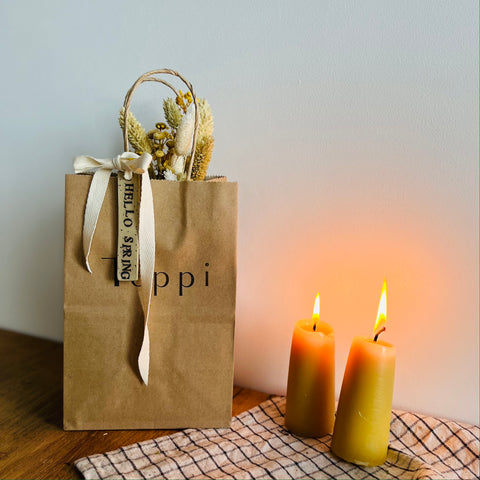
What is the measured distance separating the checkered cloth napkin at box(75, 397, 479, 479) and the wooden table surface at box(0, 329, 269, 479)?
0.04 meters

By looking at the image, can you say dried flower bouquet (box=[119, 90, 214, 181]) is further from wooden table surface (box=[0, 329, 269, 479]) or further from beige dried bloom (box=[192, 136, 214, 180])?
wooden table surface (box=[0, 329, 269, 479])

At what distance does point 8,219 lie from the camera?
1.10 meters

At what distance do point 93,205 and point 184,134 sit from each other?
170 millimetres

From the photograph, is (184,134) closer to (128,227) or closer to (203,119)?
(203,119)

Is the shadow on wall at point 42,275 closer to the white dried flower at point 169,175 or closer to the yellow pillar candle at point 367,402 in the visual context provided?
the white dried flower at point 169,175

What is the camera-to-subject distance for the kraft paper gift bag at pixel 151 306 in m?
0.67

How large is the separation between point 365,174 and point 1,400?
733mm

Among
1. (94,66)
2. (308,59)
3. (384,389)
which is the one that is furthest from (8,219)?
(384,389)

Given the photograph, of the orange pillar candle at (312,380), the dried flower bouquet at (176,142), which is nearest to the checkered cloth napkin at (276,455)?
the orange pillar candle at (312,380)

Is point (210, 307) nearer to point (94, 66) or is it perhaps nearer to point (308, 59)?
point (308, 59)

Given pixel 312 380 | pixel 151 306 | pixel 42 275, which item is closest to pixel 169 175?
pixel 151 306

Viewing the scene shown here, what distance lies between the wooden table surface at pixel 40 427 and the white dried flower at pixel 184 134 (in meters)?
0.44

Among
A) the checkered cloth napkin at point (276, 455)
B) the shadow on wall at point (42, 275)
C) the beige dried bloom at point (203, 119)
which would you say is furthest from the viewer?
the shadow on wall at point (42, 275)

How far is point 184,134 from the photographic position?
0.70 meters
